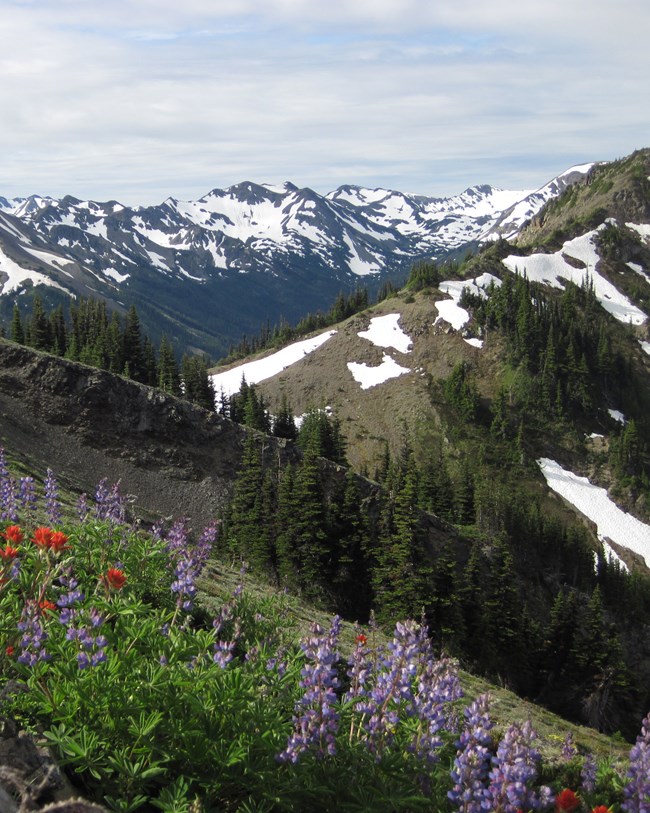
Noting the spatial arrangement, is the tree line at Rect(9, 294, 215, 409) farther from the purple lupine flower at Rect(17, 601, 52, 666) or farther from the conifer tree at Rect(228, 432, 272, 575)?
the purple lupine flower at Rect(17, 601, 52, 666)

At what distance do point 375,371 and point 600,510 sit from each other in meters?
48.8

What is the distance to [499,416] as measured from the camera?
118 metres

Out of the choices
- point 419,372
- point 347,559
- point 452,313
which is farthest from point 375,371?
point 347,559

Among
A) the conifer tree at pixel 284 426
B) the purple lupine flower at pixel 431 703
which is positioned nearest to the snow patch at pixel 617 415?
the conifer tree at pixel 284 426

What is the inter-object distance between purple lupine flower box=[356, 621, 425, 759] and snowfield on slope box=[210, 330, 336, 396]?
A: 135 m

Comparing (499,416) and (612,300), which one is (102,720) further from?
(612,300)

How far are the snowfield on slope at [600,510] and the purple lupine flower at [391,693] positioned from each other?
104 metres

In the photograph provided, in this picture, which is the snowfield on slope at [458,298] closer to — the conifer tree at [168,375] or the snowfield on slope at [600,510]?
the snowfield on slope at [600,510]

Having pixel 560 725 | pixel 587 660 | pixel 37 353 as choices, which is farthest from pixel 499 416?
pixel 560 725

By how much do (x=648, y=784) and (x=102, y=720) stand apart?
196 inches

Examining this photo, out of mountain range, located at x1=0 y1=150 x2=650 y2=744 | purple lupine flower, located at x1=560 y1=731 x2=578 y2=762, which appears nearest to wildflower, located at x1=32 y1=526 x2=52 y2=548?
purple lupine flower, located at x1=560 y1=731 x2=578 y2=762

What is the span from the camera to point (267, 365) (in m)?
152

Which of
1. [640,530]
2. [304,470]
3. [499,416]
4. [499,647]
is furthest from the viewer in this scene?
[499,416]

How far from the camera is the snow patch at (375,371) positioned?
420 ft
